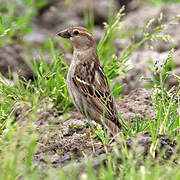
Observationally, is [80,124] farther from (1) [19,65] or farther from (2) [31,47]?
(2) [31,47]

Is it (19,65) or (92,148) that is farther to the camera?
(19,65)

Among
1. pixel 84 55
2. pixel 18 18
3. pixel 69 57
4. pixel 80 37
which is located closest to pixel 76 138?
pixel 84 55

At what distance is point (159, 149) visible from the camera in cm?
371

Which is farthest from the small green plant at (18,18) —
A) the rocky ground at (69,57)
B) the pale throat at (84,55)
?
the pale throat at (84,55)

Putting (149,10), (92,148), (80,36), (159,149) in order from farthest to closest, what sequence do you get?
(149,10) < (80,36) < (92,148) < (159,149)

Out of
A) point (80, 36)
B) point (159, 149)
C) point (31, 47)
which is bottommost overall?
point (31, 47)

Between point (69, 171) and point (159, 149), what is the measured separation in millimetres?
839

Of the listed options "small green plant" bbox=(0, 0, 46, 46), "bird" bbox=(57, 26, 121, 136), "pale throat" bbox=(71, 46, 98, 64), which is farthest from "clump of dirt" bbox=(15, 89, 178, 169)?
"small green plant" bbox=(0, 0, 46, 46)

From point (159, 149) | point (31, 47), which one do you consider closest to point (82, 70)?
point (159, 149)

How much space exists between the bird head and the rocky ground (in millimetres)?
688

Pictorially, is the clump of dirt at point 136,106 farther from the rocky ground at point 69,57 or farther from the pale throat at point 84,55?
the pale throat at point 84,55

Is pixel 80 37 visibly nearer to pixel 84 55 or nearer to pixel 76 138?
pixel 84 55

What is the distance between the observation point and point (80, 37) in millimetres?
5531

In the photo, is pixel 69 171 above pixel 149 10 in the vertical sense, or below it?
above
